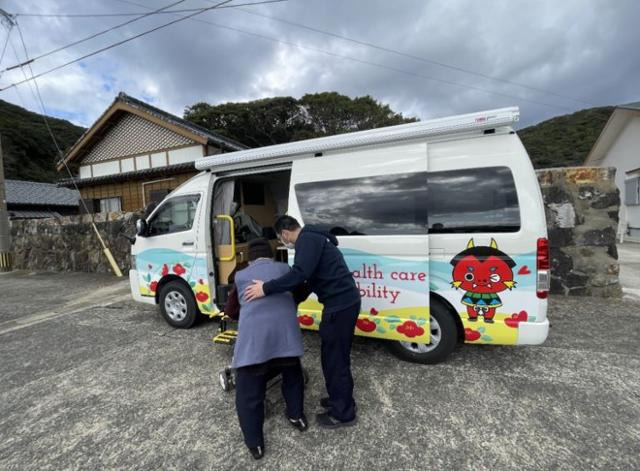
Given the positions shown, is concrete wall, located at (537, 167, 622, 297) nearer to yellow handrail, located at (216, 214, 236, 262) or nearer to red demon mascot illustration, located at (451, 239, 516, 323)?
red demon mascot illustration, located at (451, 239, 516, 323)

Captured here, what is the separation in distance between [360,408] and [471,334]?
1200 millimetres

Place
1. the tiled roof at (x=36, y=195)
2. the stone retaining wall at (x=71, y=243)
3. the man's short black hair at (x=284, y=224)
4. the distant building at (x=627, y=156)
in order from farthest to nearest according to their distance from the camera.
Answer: the tiled roof at (x=36, y=195), the distant building at (x=627, y=156), the stone retaining wall at (x=71, y=243), the man's short black hair at (x=284, y=224)

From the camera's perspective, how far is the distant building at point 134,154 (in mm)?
12047

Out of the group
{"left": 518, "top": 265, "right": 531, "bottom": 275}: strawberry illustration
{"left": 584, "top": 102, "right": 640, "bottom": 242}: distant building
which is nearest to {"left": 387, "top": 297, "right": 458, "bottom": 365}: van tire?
→ {"left": 518, "top": 265, "right": 531, "bottom": 275}: strawberry illustration

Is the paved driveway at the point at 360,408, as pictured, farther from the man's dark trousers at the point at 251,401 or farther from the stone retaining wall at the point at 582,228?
the stone retaining wall at the point at 582,228

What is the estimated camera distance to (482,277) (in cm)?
273

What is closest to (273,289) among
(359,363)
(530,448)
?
(359,363)

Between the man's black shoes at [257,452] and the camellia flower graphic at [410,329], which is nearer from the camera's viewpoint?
the man's black shoes at [257,452]

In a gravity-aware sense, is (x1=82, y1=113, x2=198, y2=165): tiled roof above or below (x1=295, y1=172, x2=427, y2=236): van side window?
above

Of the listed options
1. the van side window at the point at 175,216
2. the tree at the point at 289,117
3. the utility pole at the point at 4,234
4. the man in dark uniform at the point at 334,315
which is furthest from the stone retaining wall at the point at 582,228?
the tree at the point at 289,117

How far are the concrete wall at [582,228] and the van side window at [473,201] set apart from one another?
135 inches

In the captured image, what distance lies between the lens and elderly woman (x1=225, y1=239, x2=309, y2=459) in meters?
2.01

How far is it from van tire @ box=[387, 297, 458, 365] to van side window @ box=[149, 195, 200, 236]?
3.06 metres

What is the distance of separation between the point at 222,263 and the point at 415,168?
2752 mm
